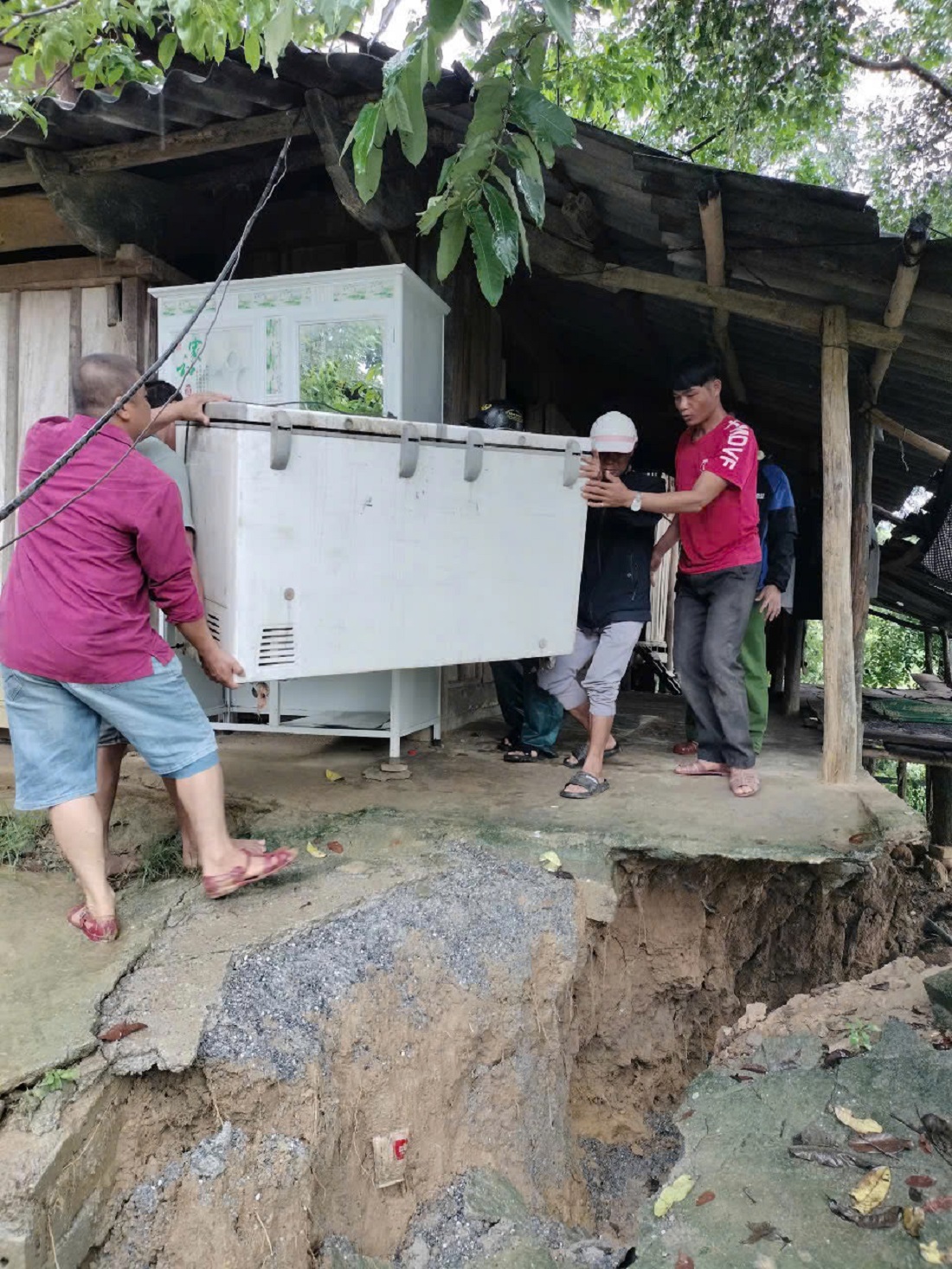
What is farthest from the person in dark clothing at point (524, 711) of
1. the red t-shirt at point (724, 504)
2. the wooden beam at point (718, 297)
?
the red t-shirt at point (724, 504)

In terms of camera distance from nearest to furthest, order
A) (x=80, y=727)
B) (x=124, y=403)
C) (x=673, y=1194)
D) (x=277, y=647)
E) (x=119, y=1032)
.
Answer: (x=124, y=403) → (x=119, y=1032) → (x=673, y=1194) → (x=80, y=727) → (x=277, y=647)

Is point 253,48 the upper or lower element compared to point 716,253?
upper

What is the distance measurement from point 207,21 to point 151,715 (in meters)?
3.16

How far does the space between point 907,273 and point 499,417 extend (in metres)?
1.78

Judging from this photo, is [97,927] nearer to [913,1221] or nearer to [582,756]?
[913,1221]

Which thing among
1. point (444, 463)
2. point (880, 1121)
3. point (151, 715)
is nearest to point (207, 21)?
point (444, 463)

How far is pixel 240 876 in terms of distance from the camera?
2.99 metres

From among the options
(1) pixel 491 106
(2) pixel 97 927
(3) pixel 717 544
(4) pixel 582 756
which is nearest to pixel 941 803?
(4) pixel 582 756

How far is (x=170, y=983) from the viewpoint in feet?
8.43

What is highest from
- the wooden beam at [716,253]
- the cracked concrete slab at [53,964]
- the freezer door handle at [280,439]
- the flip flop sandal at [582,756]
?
the wooden beam at [716,253]

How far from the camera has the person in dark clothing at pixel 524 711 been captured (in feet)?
15.6

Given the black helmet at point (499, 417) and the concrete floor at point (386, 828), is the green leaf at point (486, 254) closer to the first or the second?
the black helmet at point (499, 417)

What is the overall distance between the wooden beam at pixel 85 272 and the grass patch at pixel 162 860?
3.16 metres

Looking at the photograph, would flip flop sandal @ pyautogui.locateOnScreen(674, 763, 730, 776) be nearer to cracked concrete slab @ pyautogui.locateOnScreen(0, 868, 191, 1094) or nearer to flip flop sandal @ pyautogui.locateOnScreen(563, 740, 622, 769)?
flip flop sandal @ pyautogui.locateOnScreen(563, 740, 622, 769)
